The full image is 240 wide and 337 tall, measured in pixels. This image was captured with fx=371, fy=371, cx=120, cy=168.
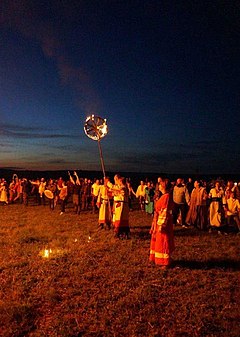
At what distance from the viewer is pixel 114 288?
767cm

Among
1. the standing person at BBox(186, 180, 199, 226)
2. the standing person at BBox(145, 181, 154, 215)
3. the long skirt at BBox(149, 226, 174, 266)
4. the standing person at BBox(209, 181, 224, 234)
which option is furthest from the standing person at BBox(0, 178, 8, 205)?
the long skirt at BBox(149, 226, 174, 266)

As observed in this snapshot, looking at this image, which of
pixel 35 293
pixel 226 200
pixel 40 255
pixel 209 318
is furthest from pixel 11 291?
pixel 226 200

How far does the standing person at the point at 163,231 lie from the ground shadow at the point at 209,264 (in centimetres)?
46

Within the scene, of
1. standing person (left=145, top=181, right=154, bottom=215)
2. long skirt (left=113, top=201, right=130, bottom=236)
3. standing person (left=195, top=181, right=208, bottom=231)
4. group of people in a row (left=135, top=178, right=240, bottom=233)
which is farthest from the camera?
standing person (left=145, top=181, right=154, bottom=215)

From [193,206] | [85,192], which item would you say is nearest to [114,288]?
[193,206]

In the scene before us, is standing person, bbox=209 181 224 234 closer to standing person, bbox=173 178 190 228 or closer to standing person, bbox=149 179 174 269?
standing person, bbox=173 178 190 228

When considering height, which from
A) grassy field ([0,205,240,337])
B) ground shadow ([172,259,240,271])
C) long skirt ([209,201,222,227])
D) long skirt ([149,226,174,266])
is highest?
long skirt ([209,201,222,227])

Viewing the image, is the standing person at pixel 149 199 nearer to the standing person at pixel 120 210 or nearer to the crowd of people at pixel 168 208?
the crowd of people at pixel 168 208

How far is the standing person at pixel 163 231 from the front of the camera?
8.88 m

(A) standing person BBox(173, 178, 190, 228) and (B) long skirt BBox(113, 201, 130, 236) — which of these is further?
(A) standing person BBox(173, 178, 190, 228)

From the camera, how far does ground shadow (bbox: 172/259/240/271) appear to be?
30.1ft

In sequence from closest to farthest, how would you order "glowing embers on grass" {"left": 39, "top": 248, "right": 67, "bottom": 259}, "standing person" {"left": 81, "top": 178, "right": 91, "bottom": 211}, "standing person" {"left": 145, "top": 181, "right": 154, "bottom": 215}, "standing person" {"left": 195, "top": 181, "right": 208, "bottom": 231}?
"glowing embers on grass" {"left": 39, "top": 248, "right": 67, "bottom": 259} → "standing person" {"left": 195, "top": 181, "right": 208, "bottom": 231} → "standing person" {"left": 145, "top": 181, "right": 154, "bottom": 215} → "standing person" {"left": 81, "top": 178, "right": 91, "bottom": 211}

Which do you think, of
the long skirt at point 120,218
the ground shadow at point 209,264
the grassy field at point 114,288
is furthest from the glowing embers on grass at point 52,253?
the ground shadow at point 209,264

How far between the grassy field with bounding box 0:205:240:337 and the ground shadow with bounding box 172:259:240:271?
0.03m
